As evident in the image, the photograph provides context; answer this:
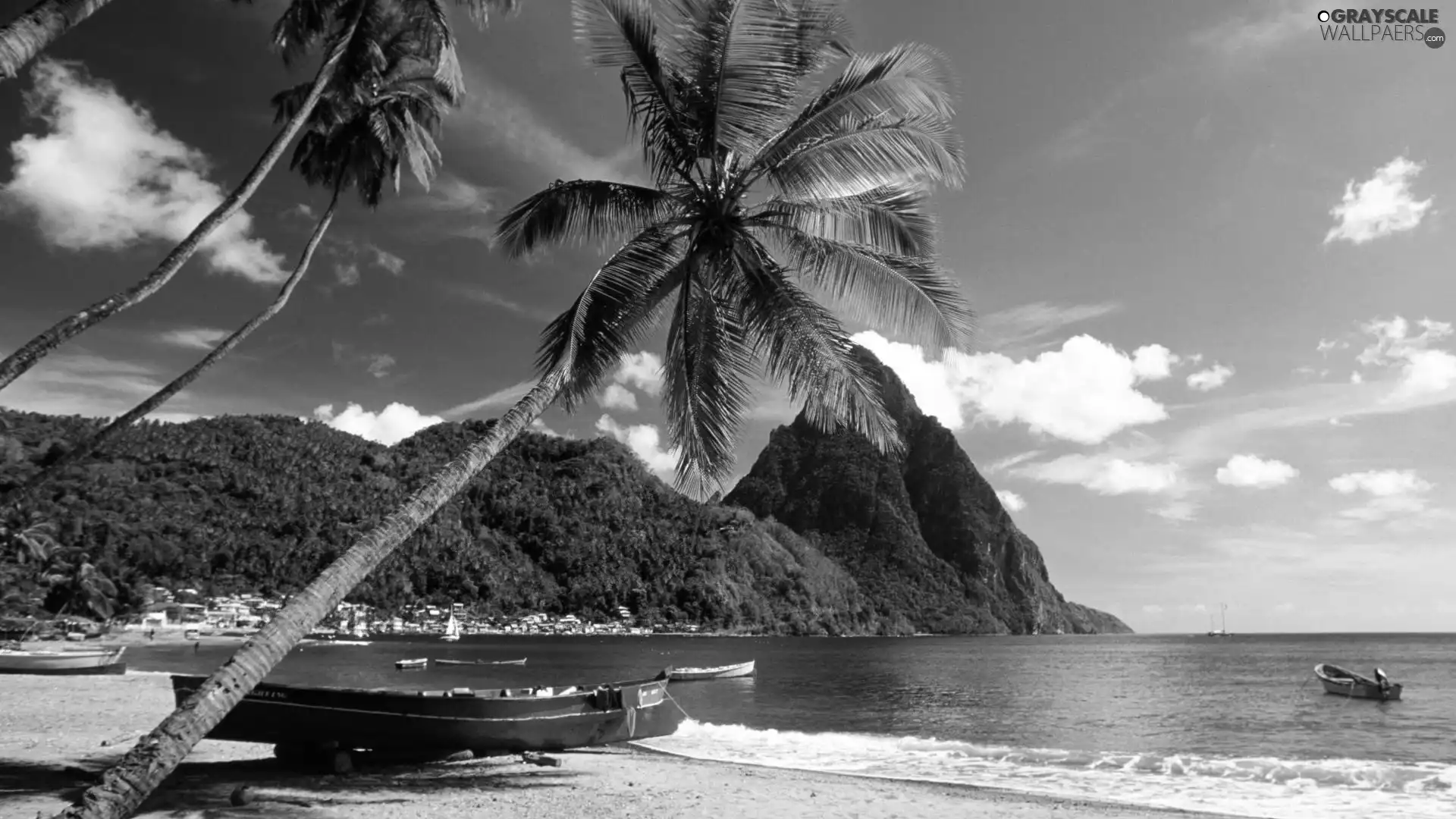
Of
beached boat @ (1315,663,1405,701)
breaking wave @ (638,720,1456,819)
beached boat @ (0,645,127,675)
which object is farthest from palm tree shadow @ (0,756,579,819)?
beached boat @ (1315,663,1405,701)

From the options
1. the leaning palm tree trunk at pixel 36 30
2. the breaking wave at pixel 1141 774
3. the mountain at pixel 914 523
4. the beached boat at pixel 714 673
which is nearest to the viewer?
the leaning palm tree trunk at pixel 36 30

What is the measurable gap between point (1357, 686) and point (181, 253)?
1673 inches

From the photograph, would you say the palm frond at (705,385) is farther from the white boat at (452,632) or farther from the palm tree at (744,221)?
the white boat at (452,632)

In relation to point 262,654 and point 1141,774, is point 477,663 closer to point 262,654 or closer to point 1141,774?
point 1141,774

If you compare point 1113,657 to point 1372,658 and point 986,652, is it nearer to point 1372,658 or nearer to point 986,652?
point 986,652

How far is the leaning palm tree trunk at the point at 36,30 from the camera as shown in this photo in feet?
14.8

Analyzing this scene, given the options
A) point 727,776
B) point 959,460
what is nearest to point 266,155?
point 727,776

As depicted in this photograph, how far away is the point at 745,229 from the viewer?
8.98 m

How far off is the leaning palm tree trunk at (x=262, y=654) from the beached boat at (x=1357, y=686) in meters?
38.0

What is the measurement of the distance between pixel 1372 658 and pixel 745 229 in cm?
9615

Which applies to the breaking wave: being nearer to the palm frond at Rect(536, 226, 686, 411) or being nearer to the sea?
the sea

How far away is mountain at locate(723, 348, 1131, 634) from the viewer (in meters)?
171

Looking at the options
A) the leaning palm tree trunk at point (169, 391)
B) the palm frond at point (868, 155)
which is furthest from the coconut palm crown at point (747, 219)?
the leaning palm tree trunk at point (169, 391)

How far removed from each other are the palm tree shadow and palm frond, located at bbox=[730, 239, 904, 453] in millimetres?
6143
